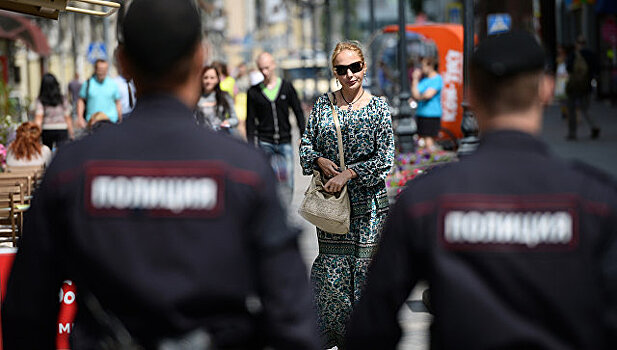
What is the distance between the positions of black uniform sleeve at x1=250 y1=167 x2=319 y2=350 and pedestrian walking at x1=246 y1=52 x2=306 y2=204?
9306 mm

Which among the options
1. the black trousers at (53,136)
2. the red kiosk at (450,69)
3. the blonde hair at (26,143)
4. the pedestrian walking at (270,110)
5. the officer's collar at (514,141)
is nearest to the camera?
the officer's collar at (514,141)

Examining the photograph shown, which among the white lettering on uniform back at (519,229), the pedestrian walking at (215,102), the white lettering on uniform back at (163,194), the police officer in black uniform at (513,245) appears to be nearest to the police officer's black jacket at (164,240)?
the white lettering on uniform back at (163,194)

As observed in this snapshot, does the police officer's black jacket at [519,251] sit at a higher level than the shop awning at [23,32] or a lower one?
lower

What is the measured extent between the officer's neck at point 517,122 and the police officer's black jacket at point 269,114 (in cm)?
930

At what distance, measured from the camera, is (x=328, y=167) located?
658 cm

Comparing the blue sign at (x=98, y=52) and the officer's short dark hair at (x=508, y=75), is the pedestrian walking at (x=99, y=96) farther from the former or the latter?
the blue sign at (x=98, y=52)

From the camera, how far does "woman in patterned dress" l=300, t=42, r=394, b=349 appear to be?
258 inches

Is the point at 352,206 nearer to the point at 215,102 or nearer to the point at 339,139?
the point at 339,139

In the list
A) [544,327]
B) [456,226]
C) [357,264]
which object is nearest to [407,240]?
[456,226]

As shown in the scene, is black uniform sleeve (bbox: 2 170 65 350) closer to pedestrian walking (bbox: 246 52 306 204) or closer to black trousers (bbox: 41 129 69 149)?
pedestrian walking (bbox: 246 52 306 204)

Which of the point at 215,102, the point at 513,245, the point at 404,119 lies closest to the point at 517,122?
the point at 513,245

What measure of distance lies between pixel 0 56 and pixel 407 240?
106 ft

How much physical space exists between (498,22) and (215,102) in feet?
19.0

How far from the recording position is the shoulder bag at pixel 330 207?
255 inches
